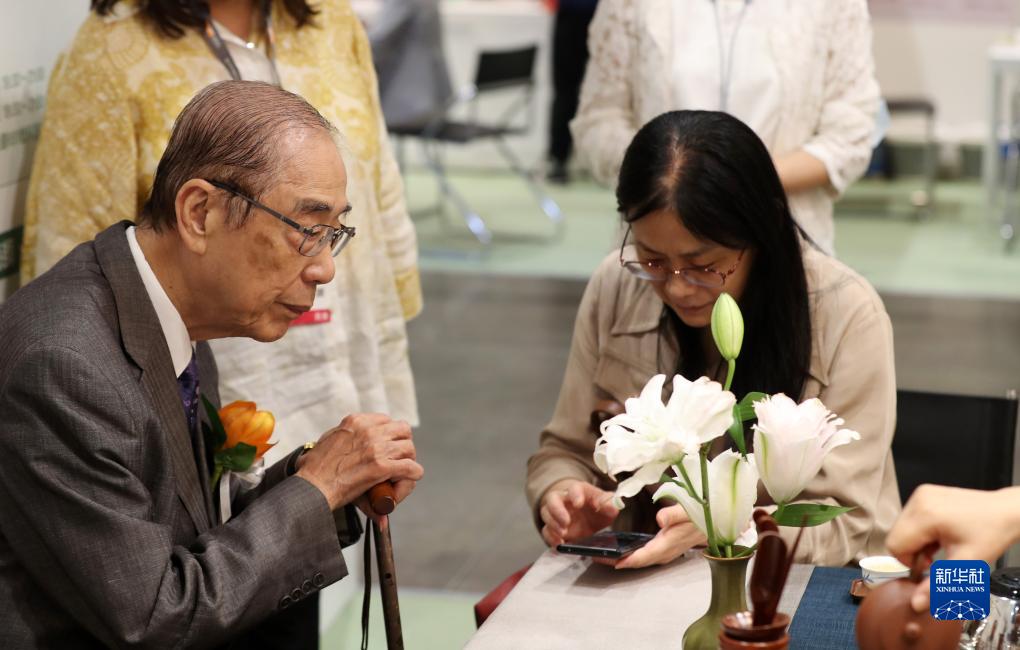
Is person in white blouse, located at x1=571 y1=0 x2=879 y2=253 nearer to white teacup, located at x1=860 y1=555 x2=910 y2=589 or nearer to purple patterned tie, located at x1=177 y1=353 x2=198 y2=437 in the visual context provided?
white teacup, located at x1=860 y1=555 x2=910 y2=589

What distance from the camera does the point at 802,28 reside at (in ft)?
9.78

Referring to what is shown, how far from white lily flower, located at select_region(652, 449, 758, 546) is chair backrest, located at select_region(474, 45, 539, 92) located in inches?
244

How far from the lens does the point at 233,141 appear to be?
1688 mm

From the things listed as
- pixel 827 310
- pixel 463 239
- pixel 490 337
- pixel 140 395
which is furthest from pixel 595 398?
pixel 463 239

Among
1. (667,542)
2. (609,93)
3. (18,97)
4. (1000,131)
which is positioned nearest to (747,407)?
(667,542)

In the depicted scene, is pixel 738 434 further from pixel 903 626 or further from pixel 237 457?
pixel 237 457

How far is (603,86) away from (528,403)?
238 centimetres

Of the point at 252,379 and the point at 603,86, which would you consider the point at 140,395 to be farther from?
the point at 603,86

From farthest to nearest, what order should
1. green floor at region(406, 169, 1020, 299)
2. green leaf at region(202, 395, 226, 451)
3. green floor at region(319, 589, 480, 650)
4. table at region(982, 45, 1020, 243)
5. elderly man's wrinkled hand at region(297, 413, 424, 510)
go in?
table at region(982, 45, 1020, 243) → green floor at region(406, 169, 1020, 299) → green floor at region(319, 589, 480, 650) → green leaf at region(202, 395, 226, 451) → elderly man's wrinkled hand at region(297, 413, 424, 510)

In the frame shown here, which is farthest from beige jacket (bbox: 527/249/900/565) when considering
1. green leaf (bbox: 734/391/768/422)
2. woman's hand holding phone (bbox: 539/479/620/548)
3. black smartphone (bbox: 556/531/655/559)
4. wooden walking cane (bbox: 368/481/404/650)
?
green leaf (bbox: 734/391/768/422)

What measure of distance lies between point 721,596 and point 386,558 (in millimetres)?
528

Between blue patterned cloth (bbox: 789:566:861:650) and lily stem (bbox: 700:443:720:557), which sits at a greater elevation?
lily stem (bbox: 700:443:720:557)

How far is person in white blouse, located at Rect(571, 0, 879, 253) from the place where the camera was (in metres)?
2.97

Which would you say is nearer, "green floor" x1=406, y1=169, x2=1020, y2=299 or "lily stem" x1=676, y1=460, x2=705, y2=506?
"lily stem" x1=676, y1=460, x2=705, y2=506
